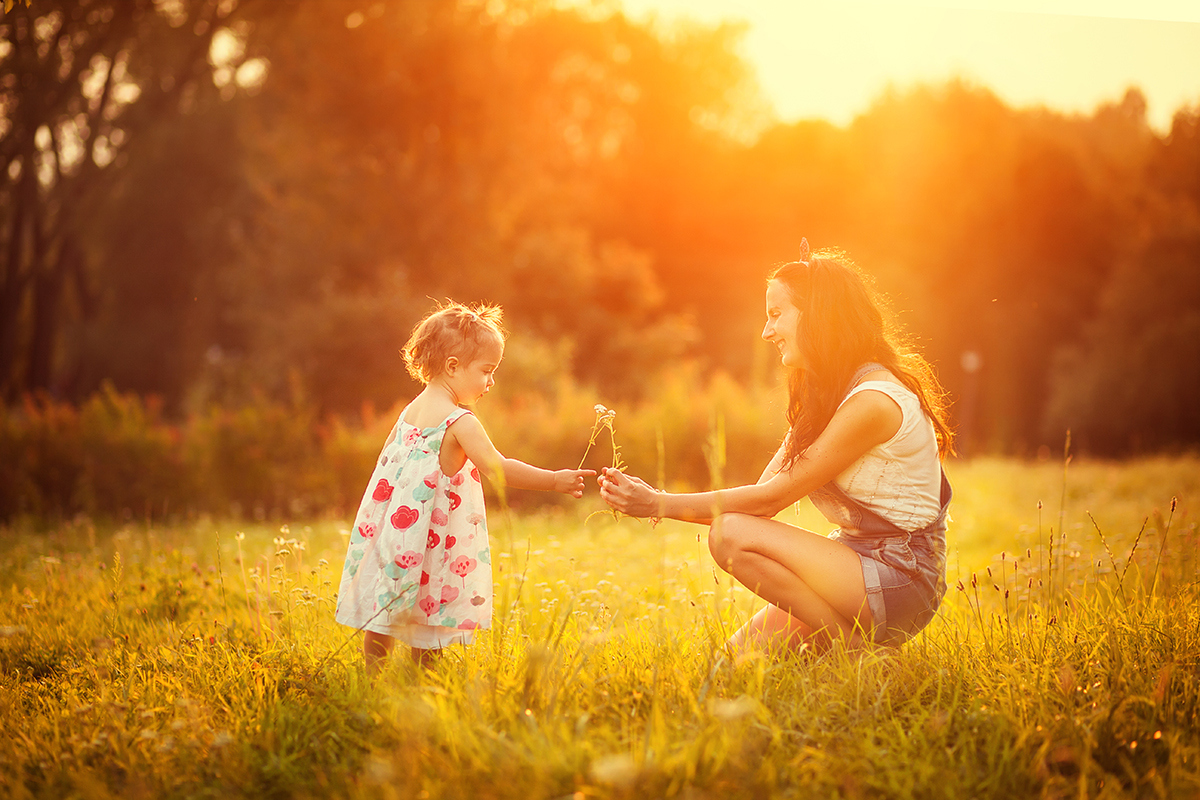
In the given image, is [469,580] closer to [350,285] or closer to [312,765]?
[312,765]

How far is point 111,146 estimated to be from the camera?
20688mm

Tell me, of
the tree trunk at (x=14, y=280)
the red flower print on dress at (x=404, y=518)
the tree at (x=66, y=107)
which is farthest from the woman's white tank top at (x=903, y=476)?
the tree trunk at (x=14, y=280)

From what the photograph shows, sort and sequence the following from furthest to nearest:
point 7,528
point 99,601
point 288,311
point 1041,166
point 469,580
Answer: point 1041,166
point 288,311
point 7,528
point 99,601
point 469,580

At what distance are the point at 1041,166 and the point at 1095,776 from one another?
30.2m

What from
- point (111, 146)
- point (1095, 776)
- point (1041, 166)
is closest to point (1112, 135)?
point (1041, 166)

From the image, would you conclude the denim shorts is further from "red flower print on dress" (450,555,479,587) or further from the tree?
the tree

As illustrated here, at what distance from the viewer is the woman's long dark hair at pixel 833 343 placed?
340 centimetres

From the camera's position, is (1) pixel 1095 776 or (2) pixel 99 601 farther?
(2) pixel 99 601

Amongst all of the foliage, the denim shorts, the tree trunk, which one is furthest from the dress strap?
the tree trunk

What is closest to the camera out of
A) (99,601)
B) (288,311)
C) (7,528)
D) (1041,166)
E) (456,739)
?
(456,739)

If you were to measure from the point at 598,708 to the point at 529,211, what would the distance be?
79.1 feet

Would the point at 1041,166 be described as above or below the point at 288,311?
above

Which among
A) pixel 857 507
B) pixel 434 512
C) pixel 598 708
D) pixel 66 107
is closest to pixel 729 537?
pixel 857 507

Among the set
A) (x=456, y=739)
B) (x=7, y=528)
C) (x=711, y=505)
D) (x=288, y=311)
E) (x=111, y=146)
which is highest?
(x=111, y=146)
